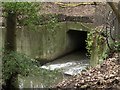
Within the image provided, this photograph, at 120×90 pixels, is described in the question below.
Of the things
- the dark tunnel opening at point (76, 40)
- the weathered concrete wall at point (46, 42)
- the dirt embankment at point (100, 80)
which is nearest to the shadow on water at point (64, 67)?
the dark tunnel opening at point (76, 40)

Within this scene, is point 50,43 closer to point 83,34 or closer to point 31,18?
point 83,34

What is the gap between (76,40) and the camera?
7684 mm

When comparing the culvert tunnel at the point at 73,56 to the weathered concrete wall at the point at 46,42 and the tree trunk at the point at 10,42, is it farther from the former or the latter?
the tree trunk at the point at 10,42

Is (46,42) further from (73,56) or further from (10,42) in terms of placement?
(10,42)

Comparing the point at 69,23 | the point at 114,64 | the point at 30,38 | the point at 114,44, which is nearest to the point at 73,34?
the point at 69,23

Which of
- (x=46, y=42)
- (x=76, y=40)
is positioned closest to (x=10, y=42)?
(x=46, y=42)

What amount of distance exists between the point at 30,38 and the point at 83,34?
203 cm

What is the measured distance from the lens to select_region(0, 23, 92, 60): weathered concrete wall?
5977 millimetres

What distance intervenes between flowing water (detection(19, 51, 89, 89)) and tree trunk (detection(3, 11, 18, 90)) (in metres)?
0.14

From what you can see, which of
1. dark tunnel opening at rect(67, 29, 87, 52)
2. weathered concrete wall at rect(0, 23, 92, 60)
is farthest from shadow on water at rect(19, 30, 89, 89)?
weathered concrete wall at rect(0, 23, 92, 60)

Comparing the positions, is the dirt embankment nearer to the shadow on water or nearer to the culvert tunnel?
the shadow on water

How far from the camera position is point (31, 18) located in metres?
3.90

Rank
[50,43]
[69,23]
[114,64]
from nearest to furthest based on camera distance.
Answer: [114,64] < [50,43] < [69,23]

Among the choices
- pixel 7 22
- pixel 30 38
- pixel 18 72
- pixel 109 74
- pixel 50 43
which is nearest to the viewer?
pixel 109 74
